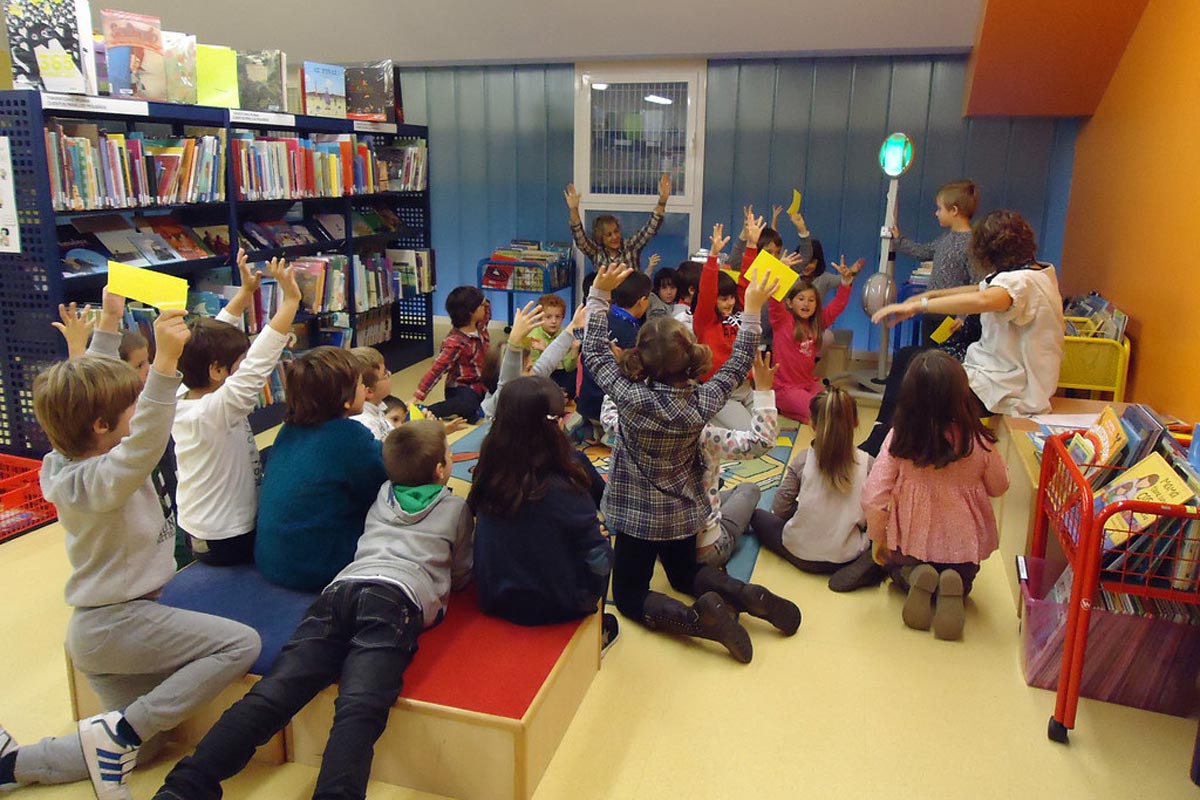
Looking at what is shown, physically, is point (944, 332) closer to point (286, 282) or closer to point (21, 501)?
point (286, 282)

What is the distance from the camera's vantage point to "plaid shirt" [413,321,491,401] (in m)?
5.06

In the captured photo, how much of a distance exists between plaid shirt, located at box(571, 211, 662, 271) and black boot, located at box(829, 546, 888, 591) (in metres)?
3.42

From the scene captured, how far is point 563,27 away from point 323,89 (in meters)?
1.61

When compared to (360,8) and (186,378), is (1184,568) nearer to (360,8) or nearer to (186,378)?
(186,378)

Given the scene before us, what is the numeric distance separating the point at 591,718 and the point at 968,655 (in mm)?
1227

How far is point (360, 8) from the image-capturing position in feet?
20.1

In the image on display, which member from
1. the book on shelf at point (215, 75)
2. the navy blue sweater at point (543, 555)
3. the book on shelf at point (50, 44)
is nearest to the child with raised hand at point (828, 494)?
the navy blue sweater at point (543, 555)

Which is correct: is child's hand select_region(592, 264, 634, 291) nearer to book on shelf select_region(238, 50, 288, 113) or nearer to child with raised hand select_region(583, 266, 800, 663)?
child with raised hand select_region(583, 266, 800, 663)

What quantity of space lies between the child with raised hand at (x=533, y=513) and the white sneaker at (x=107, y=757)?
0.91 m

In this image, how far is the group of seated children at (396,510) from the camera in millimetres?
2037

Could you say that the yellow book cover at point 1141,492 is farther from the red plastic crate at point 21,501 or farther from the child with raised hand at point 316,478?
the red plastic crate at point 21,501

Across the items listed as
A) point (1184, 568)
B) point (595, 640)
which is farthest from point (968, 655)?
point (595, 640)

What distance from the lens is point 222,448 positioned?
2.63 meters

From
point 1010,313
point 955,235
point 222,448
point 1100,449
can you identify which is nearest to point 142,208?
point 222,448
